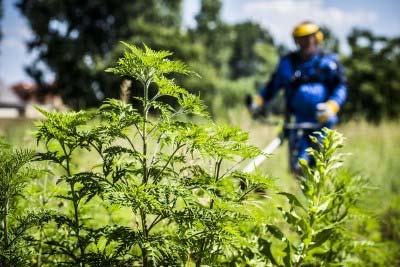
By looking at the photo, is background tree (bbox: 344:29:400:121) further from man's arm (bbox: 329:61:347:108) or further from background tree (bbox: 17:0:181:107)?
man's arm (bbox: 329:61:347:108)

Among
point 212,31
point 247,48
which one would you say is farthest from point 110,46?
point 247,48

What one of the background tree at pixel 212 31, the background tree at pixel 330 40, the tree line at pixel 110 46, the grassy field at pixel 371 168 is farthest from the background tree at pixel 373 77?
the grassy field at pixel 371 168

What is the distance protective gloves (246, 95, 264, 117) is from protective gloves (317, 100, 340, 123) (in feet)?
3.54

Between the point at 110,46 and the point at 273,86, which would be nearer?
the point at 273,86

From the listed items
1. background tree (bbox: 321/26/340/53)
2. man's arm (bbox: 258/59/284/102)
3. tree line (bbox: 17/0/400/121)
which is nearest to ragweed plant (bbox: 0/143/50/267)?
man's arm (bbox: 258/59/284/102)

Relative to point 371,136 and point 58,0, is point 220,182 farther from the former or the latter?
point 58,0

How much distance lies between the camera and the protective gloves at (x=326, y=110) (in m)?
4.93

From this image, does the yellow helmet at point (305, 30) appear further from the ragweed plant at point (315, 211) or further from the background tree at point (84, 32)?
the background tree at point (84, 32)

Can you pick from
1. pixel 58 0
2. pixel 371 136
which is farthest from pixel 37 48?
pixel 371 136

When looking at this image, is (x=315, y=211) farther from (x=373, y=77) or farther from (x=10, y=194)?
(x=373, y=77)

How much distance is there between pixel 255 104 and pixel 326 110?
1269mm

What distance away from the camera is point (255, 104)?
236 inches

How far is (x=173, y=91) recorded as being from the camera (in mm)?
1636

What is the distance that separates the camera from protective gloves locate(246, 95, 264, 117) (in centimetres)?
594
